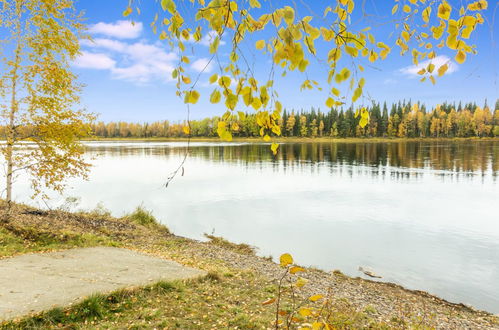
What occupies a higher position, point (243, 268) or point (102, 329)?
point (102, 329)

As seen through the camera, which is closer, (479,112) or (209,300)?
(209,300)

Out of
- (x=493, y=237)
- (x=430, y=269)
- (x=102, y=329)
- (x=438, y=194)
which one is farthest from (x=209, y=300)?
(x=438, y=194)

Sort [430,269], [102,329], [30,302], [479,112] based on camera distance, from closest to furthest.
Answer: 1. [102,329]
2. [30,302]
3. [430,269]
4. [479,112]

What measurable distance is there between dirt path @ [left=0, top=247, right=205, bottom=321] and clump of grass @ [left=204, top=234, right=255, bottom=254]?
5172 millimetres

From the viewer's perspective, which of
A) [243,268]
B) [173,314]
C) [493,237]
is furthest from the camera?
[493,237]

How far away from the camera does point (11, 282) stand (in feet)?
22.7

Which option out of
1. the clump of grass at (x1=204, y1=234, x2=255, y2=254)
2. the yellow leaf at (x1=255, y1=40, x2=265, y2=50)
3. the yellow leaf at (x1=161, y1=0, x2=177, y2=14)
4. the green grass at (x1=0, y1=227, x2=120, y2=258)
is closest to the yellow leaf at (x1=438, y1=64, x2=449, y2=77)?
the yellow leaf at (x1=255, y1=40, x2=265, y2=50)

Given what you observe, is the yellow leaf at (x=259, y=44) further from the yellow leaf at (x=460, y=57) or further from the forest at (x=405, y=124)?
the forest at (x=405, y=124)

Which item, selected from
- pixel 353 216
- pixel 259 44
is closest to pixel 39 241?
pixel 259 44

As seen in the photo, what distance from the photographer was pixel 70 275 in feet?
25.3

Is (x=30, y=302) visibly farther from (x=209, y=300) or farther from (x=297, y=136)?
(x=297, y=136)

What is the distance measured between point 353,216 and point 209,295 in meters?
15.1

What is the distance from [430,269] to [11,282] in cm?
1419

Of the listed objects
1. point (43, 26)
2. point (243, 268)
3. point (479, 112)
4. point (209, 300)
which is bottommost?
point (243, 268)
